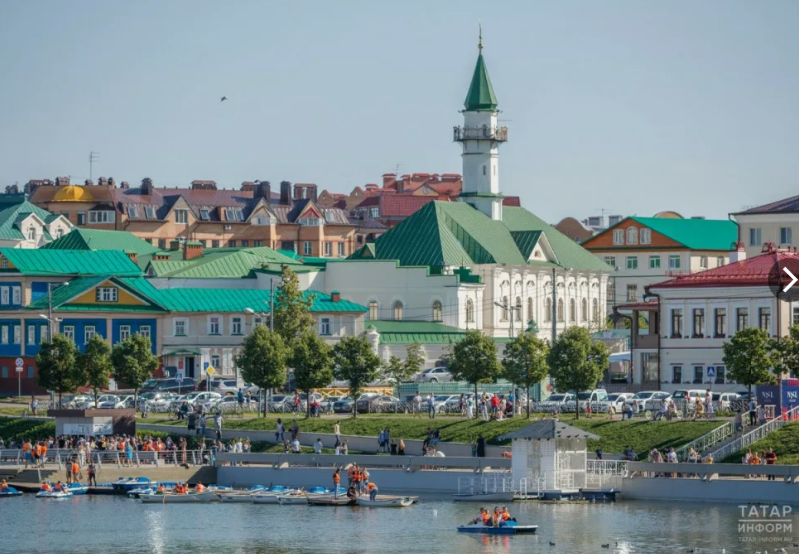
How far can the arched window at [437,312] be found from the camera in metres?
138

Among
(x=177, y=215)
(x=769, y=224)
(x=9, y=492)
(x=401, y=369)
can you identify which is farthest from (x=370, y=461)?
(x=177, y=215)

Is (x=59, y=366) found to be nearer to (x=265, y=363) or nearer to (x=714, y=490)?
(x=265, y=363)

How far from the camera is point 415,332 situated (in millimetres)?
130625

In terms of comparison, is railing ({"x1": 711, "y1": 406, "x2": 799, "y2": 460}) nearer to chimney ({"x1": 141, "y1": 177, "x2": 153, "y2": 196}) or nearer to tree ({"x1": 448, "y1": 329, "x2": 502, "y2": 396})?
tree ({"x1": 448, "y1": 329, "x2": 502, "y2": 396})

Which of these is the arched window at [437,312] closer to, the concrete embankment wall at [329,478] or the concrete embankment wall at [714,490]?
the concrete embankment wall at [329,478]

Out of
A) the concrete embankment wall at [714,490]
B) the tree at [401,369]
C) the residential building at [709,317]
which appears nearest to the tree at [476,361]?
the residential building at [709,317]

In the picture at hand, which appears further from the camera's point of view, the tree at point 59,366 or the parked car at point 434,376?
the parked car at point 434,376

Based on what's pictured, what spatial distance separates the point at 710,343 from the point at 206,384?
3043 centimetres

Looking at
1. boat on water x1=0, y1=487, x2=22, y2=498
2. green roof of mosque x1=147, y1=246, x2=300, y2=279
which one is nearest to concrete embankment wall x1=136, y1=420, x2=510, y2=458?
boat on water x1=0, y1=487, x2=22, y2=498

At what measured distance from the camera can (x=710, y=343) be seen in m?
96.0

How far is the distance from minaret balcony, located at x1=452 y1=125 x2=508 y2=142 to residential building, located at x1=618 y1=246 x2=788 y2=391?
191 feet

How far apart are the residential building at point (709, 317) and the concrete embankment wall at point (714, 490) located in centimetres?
2101

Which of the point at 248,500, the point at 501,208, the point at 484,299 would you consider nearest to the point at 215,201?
the point at 501,208

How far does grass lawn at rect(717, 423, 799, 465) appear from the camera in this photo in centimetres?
7500
